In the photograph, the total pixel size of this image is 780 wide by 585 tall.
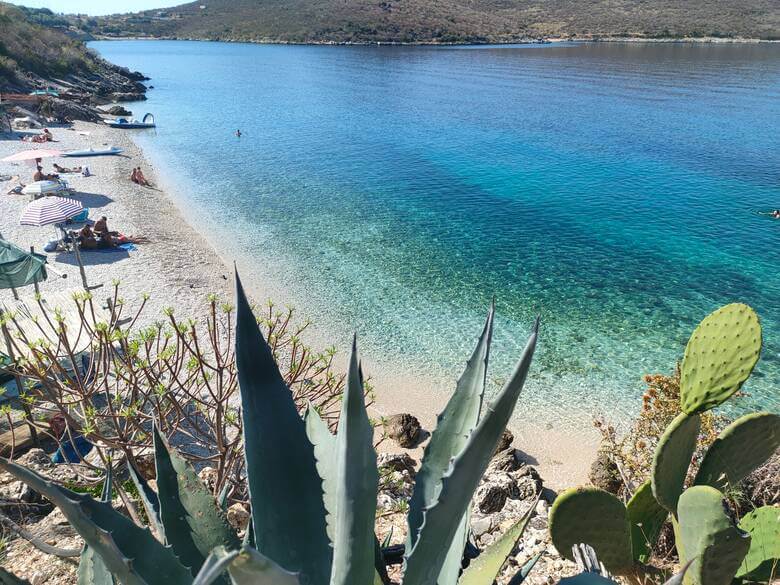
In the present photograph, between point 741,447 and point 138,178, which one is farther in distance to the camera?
point 138,178

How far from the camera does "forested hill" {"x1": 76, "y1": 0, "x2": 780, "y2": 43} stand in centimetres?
9800

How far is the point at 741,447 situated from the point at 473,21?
130982 mm

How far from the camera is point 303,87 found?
181 ft

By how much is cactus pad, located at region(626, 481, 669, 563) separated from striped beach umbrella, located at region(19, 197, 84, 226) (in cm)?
1352

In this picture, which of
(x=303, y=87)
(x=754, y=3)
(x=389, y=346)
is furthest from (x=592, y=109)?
(x=754, y=3)

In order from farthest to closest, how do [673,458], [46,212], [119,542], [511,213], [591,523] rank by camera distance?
[511,213] → [46,212] → [673,458] → [591,523] → [119,542]

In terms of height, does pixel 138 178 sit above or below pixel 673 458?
below

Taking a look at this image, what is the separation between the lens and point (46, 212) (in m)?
12.7

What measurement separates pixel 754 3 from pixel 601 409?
430 ft

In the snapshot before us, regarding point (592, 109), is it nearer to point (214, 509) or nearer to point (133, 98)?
point (133, 98)

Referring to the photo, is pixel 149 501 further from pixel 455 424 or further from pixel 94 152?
pixel 94 152

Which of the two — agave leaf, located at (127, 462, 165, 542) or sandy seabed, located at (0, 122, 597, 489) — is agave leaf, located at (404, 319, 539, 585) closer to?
agave leaf, located at (127, 462, 165, 542)

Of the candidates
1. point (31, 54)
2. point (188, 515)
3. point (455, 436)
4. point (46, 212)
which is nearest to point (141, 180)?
point (46, 212)

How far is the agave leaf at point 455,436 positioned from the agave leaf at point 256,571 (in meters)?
0.87
